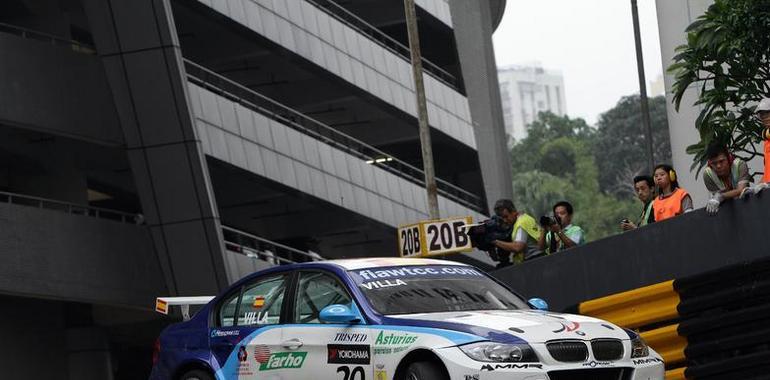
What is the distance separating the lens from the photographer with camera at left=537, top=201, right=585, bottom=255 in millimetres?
15203

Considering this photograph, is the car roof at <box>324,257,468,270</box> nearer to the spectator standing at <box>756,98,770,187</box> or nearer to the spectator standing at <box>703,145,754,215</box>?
the spectator standing at <box>703,145,754,215</box>

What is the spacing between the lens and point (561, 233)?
49.3 feet

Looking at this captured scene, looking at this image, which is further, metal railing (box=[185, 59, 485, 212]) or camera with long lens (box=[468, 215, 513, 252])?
metal railing (box=[185, 59, 485, 212])

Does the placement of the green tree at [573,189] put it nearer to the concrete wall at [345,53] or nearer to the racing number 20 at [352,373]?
the concrete wall at [345,53]

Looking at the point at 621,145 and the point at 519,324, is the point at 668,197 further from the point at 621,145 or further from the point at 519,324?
the point at 621,145

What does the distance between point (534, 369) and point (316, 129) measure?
2543cm

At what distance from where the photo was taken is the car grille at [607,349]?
10.4 metres

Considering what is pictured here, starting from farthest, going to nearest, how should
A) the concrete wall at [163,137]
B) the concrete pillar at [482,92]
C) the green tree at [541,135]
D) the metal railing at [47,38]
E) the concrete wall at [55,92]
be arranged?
1. the green tree at [541,135]
2. the concrete pillar at [482,92]
3. the metal railing at [47,38]
4. the concrete wall at [163,137]
5. the concrete wall at [55,92]

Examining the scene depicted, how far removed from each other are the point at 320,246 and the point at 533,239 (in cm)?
2082

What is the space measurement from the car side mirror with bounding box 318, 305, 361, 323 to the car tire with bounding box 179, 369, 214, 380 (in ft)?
5.71

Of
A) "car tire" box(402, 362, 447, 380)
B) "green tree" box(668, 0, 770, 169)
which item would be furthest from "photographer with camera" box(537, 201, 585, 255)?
"car tire" box(402, 362, 447, 380)

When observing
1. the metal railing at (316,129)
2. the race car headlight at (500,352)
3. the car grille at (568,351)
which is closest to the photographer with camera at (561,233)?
the car grille at (568,351)

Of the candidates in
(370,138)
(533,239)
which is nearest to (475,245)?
(533,239)

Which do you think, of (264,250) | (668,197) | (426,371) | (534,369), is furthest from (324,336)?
(264,250)
